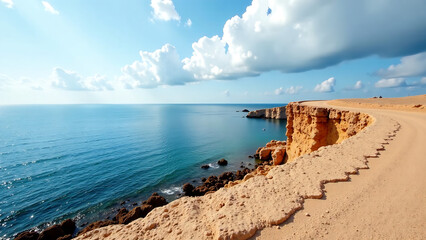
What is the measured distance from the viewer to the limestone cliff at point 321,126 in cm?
1639

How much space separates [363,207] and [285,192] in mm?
2014

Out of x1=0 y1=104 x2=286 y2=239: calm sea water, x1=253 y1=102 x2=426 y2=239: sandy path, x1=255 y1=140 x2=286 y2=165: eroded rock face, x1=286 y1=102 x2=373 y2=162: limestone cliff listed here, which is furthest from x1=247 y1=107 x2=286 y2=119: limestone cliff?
x1=253 y1=102 x2=426 y2=239: sandy path

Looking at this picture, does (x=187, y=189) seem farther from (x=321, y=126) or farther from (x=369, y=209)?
(x=369, y=209)

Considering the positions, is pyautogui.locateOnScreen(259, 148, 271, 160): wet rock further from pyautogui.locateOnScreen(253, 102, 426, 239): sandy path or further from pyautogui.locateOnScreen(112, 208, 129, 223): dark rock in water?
pyautogui.locateOnScreen(253, 102, 426, 239): sandy path

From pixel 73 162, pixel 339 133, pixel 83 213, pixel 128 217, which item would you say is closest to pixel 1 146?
pixel 73 162

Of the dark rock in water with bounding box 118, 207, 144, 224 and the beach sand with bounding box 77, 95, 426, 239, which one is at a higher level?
the beach sand with bounding box 77, 95, 426, 239

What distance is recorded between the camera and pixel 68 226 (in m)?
15.7

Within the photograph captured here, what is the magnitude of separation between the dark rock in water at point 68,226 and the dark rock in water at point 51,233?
45 centimetres

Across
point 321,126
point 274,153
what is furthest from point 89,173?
point 321,126

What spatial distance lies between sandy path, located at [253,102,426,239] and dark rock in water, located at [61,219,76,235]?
19.4 metres

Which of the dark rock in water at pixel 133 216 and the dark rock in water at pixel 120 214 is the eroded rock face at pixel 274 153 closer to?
the dark rock in water at pixel 133 216

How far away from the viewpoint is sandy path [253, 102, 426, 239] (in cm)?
404

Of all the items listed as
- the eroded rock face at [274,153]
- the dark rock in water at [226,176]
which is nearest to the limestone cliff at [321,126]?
the eroded rock face at [274,153]

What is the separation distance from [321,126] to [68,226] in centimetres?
2766
